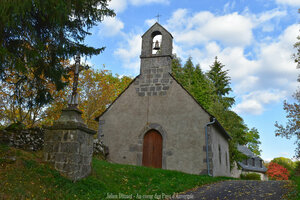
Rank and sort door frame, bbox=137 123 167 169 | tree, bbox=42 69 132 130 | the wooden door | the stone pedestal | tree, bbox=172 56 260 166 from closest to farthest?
the stone pedestal, door frame, bbox=137 123 167 169, the wooden door, tree, bbox=172 56 260 166, tree, bbox=42 69 132 130

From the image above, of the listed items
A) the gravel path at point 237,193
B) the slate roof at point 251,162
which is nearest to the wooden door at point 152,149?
the gravel path at point 237,193

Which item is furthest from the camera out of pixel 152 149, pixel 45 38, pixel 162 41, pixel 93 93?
pixel 93 93

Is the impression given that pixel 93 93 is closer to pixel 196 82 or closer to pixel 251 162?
pixel 196 82

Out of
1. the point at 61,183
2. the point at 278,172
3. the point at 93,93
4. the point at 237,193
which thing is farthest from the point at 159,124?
the point at 278,172

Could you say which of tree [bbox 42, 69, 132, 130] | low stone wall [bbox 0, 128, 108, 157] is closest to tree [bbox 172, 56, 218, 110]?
tree [bbox 42, 69, 132, 130]

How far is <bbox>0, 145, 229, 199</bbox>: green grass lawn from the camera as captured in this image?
5.58 metres

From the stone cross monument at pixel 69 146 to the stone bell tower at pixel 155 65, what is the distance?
23.0 ft

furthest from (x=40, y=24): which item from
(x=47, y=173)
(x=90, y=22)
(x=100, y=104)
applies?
(x=100, y=104)

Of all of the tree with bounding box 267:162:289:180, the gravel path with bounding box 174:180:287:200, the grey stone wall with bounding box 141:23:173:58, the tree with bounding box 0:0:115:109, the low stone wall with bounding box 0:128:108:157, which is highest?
the grey stone wall with bounding box 141:23:173:58

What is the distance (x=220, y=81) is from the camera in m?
30.3

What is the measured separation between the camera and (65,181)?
21.7 feet

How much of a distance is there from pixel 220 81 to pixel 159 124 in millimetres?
18976

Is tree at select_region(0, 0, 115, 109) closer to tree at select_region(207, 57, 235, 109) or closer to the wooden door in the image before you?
the wooden door

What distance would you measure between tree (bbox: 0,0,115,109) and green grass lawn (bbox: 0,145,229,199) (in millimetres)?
2670
